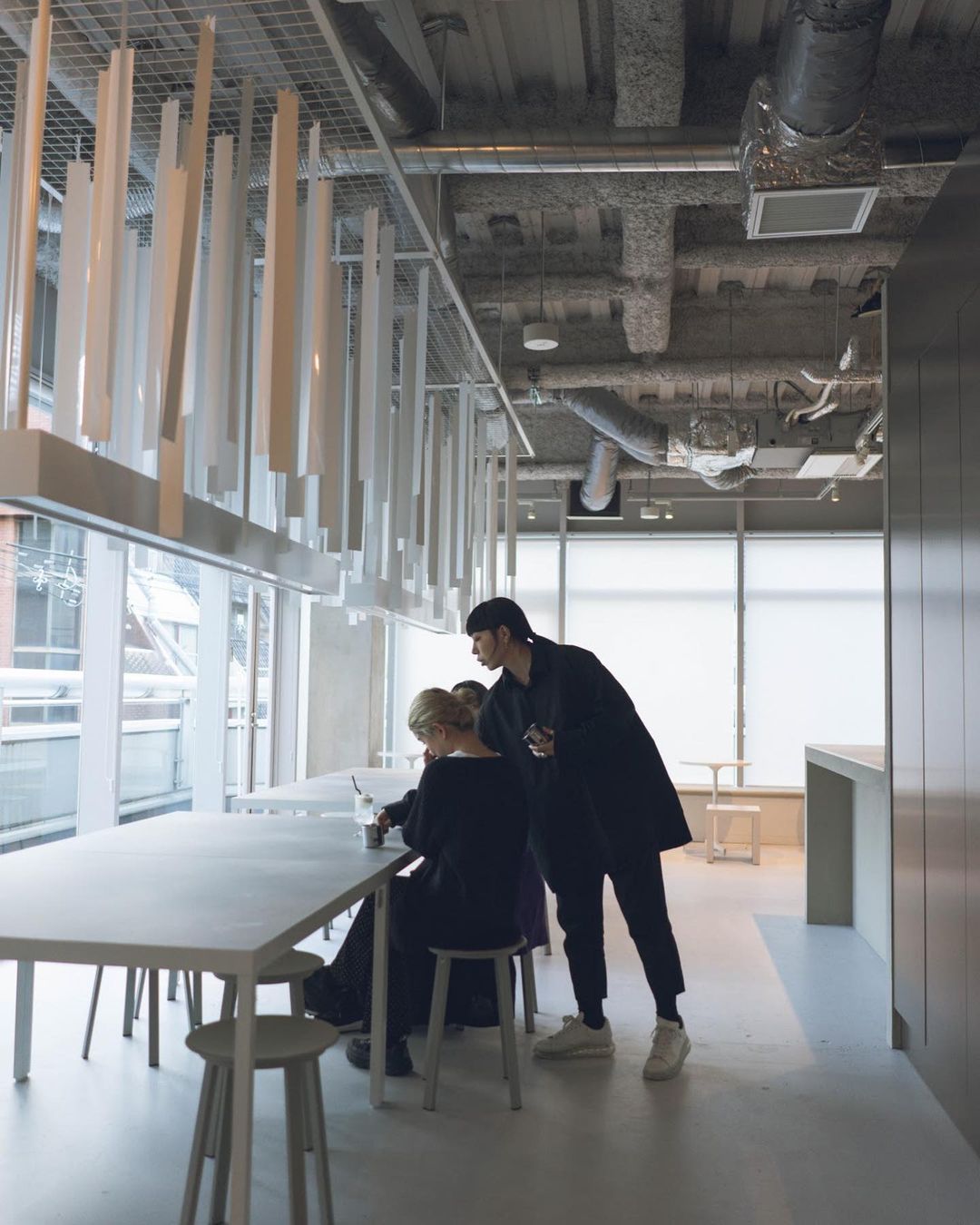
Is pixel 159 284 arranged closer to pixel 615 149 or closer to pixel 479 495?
pixel 615 149

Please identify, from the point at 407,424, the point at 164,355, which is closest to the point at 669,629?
the point at 407,424

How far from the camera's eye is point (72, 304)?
2623 mm

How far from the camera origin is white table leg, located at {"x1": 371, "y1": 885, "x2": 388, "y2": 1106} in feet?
10.5

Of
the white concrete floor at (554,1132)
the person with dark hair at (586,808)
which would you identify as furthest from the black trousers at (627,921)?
the white concrete floor at (554,1132)

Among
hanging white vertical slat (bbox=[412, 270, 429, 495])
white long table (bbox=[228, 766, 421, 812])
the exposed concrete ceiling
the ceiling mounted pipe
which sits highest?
the exposed concrete ceiling

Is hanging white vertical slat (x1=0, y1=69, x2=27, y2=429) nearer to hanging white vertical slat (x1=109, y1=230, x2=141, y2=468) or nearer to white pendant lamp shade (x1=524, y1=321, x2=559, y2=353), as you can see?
hanging white vertical slat (x1=109, y1=230, x2=141, y2=468)

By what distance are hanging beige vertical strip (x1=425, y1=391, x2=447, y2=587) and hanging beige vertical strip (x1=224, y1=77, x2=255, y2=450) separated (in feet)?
6.30

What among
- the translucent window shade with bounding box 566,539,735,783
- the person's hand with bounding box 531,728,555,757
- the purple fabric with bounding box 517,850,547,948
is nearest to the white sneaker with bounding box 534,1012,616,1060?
the purple fabric with bounding box 517,850,547,948

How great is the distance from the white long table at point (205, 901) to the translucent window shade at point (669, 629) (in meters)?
7.22

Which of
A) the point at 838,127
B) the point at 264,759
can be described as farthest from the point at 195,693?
the point at 838,127

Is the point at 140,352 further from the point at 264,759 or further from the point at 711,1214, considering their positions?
the point at 264,759

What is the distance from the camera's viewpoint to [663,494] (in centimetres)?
1123

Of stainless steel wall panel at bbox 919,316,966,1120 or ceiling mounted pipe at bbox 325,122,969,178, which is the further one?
ceiling mounted pipe at bbox 325,122,969,178

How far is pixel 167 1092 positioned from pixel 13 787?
252 centimetres
